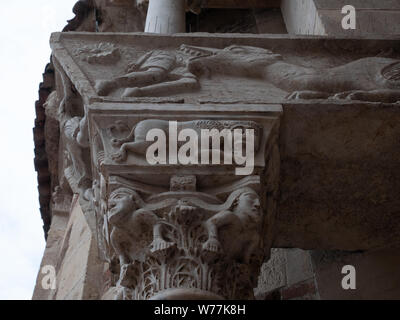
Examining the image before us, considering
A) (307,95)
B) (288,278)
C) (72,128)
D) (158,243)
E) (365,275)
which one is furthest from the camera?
(288,278)

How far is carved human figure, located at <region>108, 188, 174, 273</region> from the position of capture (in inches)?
111

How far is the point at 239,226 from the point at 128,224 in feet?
1.51

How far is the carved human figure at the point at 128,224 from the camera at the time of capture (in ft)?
9.26

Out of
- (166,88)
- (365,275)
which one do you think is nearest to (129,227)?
(166,88)

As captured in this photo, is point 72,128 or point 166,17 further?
point 166,17

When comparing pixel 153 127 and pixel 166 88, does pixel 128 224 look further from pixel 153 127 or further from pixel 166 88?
pixel 166 88

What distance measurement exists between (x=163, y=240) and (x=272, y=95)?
3.62 ft

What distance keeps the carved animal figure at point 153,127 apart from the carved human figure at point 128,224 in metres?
0.24

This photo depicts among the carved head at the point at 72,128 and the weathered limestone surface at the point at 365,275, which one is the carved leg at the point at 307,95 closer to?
the carved head at the point at 72,128

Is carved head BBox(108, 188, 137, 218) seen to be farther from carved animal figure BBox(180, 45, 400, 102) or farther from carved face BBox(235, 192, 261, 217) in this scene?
carved animal figure BBox(180, 45, 400, 102)

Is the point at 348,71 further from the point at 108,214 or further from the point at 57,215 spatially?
the point at 57,215

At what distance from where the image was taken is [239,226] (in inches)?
111

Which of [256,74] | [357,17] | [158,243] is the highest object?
[357,17]

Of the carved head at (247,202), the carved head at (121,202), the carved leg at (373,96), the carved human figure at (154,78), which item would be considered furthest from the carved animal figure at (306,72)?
the carved head at (121,202)
